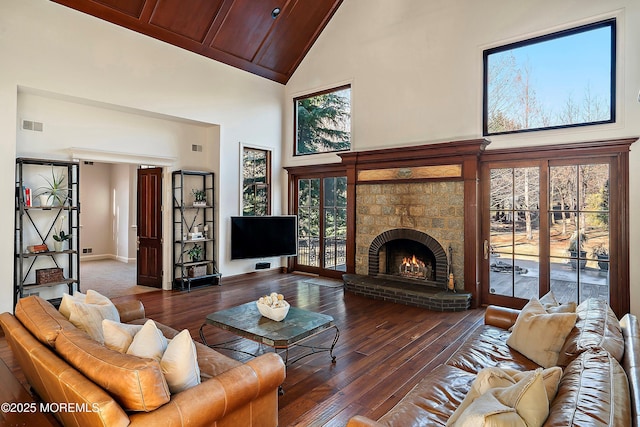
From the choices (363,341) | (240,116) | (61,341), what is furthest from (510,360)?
(240,116)

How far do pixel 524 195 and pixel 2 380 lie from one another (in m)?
6.40

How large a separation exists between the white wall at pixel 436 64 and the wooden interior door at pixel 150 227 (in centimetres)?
312

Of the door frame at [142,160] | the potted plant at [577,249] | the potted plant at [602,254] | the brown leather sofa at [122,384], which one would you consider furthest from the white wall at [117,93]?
the potted plant at [602,254]

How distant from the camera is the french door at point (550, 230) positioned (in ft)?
15.7

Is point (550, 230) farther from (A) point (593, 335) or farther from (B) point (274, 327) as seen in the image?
(B) point (274, 327)

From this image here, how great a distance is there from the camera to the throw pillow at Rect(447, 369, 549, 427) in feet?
4.17

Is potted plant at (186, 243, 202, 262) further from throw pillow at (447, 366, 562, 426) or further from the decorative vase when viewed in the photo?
throw pillow at (447, 366, 562, 426)

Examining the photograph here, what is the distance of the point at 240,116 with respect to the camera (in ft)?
24.1

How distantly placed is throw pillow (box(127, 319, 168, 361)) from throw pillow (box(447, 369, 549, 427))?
5.11 feet

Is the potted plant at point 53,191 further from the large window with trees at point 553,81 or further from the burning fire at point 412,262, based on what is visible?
the large window with trees at point 553,81

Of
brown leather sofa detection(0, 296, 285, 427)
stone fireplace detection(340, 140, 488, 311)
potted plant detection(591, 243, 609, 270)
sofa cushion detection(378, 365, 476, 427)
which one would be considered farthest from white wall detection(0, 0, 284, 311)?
potted plant detection(591, 243, 609, 270)

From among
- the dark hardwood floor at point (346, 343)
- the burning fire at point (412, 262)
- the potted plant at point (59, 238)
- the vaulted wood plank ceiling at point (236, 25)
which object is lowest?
the dark hardwood floor at point (346, 343)

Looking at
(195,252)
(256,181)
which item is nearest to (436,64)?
(256,181)

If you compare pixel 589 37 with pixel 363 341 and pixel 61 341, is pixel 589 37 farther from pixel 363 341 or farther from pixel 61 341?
pixel 61 341
